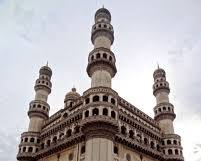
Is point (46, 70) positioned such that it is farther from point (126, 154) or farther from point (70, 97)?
point (126, 154)

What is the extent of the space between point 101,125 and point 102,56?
8.83 metres

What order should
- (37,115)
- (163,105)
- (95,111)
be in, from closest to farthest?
(95,111) → (37,115) → (163,105)

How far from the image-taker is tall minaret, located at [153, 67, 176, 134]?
144 feet

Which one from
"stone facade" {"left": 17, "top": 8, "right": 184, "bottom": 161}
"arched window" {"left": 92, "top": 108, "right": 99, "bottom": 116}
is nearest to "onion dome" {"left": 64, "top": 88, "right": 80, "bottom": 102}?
"stone facade" {"left": 17, "top": 8, "right": 184, "bottom": 161}

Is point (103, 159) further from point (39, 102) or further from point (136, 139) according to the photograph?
point (39, 102)

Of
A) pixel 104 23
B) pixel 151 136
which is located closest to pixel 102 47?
pixel 104 23

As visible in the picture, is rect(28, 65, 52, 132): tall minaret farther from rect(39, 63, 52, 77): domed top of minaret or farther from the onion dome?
the onion dome

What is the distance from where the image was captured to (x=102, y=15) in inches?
1633

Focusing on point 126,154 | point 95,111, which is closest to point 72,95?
point 95,111

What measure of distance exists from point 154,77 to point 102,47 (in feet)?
50.3

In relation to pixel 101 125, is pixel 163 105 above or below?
above

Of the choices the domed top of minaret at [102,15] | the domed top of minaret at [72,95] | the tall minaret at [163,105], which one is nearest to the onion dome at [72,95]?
the domed top of minaret at [72,95]

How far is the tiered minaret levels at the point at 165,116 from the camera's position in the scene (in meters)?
41.0

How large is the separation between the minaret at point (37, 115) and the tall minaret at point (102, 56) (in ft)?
40.0
